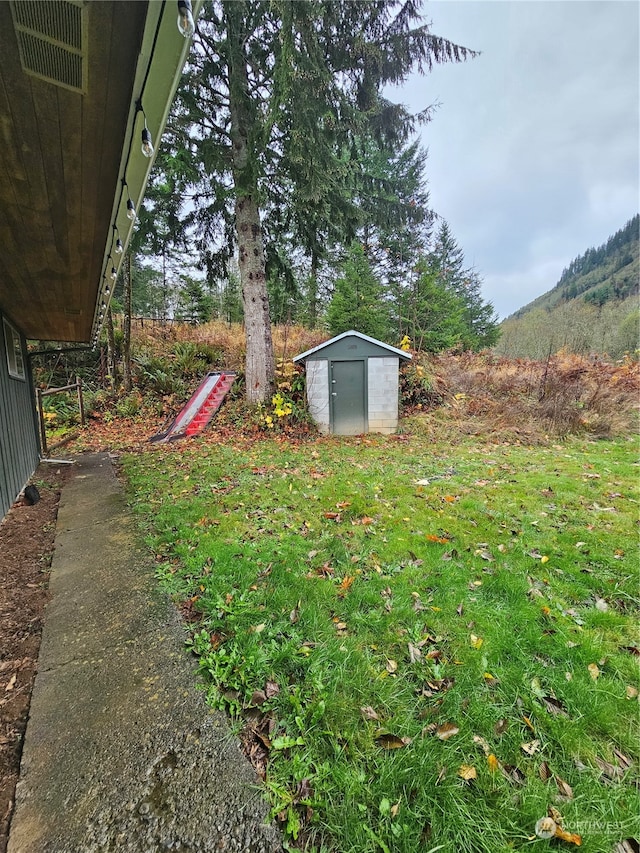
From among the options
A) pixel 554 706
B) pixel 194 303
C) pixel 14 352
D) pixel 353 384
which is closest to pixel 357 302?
pixel 353 384

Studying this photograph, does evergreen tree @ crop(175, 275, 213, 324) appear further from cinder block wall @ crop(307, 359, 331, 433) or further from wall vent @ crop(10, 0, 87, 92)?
wall vent @ crop(10, 0, 87, 92)

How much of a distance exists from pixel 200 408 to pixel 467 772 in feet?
27.3

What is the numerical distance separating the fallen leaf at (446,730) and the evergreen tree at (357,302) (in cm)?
1094

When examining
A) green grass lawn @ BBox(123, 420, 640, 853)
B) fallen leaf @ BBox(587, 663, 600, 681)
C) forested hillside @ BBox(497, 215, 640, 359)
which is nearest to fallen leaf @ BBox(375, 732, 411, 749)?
green grass lawn @ BBox(123, 420, 640, 853)

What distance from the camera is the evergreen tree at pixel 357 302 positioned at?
11.4 m

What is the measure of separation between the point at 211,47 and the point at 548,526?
9.58 meters

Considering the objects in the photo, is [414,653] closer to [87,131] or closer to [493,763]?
[493,763]

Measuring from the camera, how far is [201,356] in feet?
36.0

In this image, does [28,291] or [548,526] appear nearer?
[548,526]

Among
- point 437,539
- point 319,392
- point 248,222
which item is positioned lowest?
point 437,539

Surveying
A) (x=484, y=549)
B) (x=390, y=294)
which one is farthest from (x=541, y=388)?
(x=484, y=549)

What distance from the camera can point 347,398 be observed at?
26.5 feet

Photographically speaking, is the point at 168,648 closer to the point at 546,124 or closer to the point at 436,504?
the point at 436,504

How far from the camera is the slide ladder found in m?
7.87
